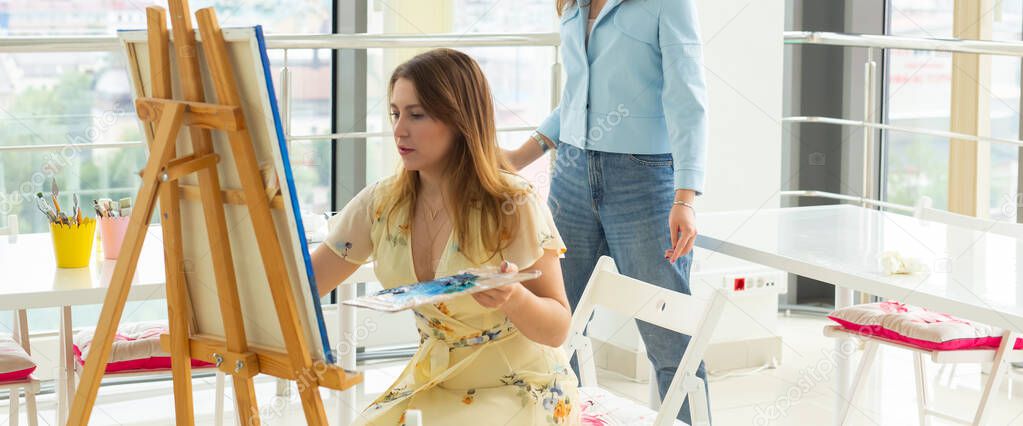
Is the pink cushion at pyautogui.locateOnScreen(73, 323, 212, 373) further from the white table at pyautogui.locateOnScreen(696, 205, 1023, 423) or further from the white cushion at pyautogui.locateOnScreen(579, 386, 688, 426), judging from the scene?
the white table at pyautogui.locateOnScreen(696, 205, 1023, 423)

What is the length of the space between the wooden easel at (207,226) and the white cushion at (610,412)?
0.52m

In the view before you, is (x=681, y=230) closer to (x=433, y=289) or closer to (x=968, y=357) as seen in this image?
(x=968, y=357)

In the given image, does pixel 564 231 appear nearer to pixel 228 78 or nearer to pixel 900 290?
pixel 900 290

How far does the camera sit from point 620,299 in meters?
2.01

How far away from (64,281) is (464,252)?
82 centimetres

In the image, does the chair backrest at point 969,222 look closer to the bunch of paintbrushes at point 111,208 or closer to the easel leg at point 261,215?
the easel leg at point 261,215

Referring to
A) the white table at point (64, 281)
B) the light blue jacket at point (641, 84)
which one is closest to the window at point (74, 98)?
the white table at point (64, 281)

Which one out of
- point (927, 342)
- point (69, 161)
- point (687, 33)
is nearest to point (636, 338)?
point (927, 342)

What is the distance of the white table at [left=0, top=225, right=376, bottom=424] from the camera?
2.04 meters

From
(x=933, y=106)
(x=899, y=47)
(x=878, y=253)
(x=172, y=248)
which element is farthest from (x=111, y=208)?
(x=933, y=106)

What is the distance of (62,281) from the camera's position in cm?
212

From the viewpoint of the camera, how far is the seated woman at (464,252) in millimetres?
1726

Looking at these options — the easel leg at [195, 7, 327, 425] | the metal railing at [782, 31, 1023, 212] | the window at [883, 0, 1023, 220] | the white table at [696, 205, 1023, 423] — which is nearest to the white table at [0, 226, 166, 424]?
the easel leg at [195, 7, 327, 425]

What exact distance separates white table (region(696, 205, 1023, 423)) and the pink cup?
1125mm
